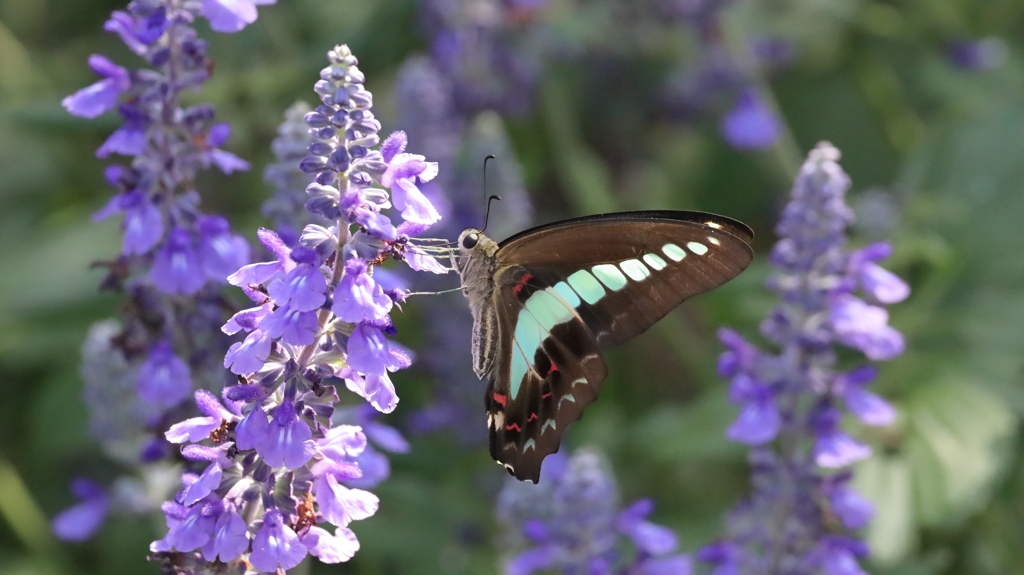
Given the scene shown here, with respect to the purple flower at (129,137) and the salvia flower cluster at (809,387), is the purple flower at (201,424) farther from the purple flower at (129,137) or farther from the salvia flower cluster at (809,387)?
the salvia flower cluster at (809,387)

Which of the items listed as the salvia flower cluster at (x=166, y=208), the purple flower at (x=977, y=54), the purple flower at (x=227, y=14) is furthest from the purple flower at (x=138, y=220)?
the purple flower at (x=977, y=54)

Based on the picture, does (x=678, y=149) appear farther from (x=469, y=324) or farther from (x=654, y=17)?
(x=469, y=324)

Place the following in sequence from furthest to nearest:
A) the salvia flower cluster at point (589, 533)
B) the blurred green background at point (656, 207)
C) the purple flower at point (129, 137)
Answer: the blurred green background at point (656, 207) < the salvia flower cluster at point (589, 533) < the purple flower at point (129, 137)

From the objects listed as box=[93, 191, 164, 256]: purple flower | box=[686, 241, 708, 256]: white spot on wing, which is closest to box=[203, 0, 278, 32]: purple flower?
box=[93, 191, 164, 256]: purple flower

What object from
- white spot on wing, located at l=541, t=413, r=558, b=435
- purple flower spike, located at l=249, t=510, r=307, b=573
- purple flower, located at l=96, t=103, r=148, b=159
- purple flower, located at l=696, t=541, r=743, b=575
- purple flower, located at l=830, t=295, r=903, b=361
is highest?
purple flower, located at l=96, t=103, r=148, b=159

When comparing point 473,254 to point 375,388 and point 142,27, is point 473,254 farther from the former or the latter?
point 375,388

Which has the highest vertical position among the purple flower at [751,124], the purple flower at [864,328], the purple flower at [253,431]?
the purple flower at [751,124]

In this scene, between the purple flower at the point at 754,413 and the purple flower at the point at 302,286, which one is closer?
the purple flower at the point at 302,286

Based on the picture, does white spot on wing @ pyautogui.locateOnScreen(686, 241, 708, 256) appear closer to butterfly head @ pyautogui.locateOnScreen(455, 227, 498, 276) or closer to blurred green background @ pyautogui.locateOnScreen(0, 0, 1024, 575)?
butterfly head @ pyautogui.locateOnScreen(455, 227, 498, 276)
